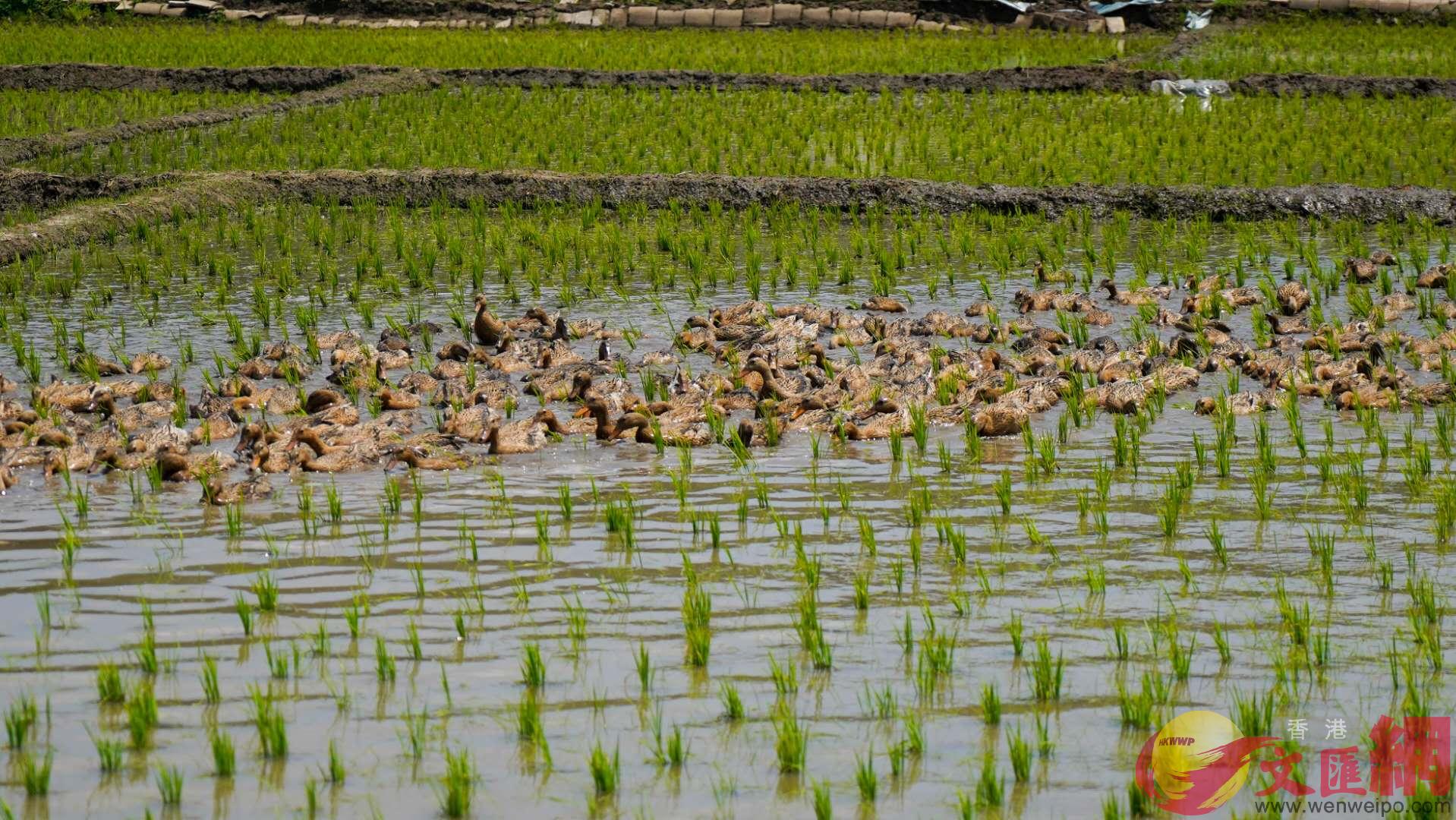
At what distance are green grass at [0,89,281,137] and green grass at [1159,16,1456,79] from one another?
9.02 meters

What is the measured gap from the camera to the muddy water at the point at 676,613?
3053 millimetres

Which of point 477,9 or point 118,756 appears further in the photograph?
point 477,9

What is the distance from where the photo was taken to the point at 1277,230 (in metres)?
9.39

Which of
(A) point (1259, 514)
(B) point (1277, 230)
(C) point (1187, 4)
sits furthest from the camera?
(C) point (1187, 4)

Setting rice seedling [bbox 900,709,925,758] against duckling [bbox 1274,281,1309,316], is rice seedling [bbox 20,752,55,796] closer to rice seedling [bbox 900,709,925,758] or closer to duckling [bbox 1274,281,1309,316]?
rice seedling [bbox 900,709,925,758]

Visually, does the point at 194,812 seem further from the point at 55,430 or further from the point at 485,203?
the point at 485,203

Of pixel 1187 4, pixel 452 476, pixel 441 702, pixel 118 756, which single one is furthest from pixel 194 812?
pixel 1187 4

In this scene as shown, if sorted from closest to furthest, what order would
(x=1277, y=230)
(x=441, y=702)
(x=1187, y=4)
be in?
(x=441, y=702) < (x=1277, y=230) < (x=1187, y=4)

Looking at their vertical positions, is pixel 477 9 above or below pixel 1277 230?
above

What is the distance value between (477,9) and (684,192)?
42.2 ft

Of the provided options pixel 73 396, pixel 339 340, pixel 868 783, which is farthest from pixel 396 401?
pixel 868 783

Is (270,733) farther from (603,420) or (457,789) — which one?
(603,420)

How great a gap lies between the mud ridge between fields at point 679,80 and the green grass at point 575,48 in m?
1.01

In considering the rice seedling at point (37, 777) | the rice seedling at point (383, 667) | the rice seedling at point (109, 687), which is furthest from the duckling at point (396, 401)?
the rice seedling at point (37, 777)
